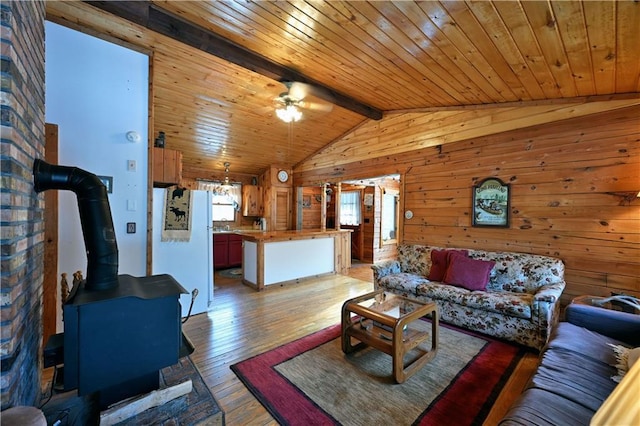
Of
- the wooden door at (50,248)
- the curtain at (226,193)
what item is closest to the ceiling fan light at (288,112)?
the wooden door at (50,248)

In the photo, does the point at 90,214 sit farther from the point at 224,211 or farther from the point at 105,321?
the point at 224,211

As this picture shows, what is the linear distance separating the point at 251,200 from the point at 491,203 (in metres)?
5.23

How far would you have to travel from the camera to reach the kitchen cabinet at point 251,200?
271 inches

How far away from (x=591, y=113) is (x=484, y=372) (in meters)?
2.98

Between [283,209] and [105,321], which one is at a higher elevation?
[283,209]

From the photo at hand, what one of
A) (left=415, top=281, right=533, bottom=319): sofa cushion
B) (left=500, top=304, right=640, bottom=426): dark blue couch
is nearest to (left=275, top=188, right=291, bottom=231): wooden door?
(left=415, top=281, right=533, bottom=319): sofa cushion

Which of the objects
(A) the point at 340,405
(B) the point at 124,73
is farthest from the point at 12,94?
(A) the point at 340,405

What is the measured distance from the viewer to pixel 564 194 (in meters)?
3.12

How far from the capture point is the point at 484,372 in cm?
225

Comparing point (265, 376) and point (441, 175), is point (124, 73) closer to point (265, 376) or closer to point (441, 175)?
point (265, 376)

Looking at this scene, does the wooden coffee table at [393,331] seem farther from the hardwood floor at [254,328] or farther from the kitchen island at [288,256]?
the kitchen island at [288,256]

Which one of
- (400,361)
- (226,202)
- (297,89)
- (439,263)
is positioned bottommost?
(400,361)

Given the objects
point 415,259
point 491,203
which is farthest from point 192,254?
point 491,203

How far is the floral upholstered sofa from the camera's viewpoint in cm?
261
